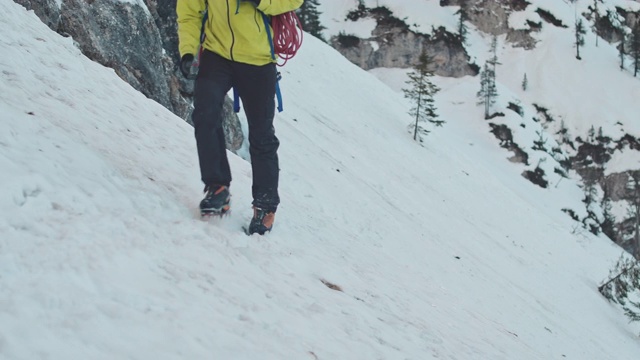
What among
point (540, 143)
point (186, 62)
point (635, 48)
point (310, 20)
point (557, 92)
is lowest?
point (186, 62)

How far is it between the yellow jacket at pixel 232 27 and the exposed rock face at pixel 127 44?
5115mm

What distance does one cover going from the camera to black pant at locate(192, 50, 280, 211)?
14.5ft

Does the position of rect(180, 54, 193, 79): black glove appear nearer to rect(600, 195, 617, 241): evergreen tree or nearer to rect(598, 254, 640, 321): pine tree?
rect(598, 254, 640, 321): pine tree

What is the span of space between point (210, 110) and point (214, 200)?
0.78 m

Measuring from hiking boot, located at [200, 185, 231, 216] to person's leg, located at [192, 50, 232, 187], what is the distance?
0.16ft

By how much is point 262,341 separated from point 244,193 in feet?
10.0

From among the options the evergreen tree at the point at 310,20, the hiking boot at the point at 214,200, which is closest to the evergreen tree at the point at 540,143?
the evergreen tree at the point at 310,20

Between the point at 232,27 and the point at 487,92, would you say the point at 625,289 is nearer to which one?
the point at 232,27

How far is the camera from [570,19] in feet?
285

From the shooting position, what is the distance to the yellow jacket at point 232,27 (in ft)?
14.4

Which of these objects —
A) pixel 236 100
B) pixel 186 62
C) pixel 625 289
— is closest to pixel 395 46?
pixel 625 289

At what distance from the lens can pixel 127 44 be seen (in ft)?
34.1

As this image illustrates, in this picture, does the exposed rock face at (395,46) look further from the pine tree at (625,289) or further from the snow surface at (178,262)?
the snow surface at (178,262)

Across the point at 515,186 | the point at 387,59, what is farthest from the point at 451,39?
the point at 515,186
